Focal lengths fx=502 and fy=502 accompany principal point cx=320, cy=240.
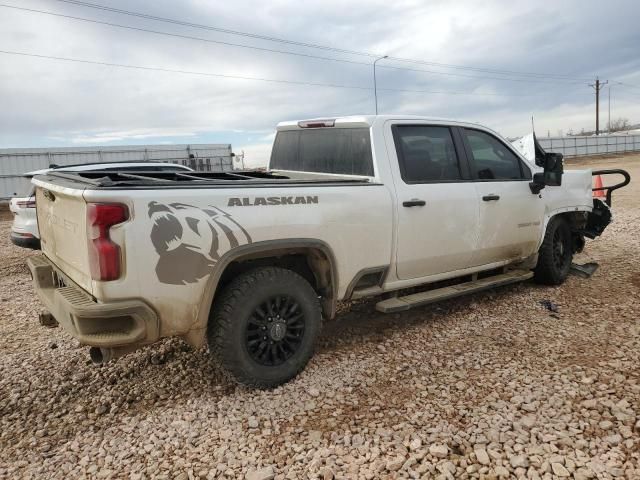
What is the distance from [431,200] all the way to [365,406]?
70.7 inches

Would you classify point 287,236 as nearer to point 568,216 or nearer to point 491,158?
point 491,158

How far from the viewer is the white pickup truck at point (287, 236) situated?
2846mm

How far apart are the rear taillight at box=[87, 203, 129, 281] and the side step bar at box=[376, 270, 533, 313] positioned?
2.09m

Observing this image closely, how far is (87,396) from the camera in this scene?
350 cm

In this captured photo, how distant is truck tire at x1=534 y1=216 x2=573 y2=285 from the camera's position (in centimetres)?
548

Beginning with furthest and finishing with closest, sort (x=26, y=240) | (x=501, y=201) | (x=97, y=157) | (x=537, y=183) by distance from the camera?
(x=97, y=157) < (x=26, y=240) < (x=537, y=183) < (x=501, y=201)

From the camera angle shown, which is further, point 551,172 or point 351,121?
point 551,172

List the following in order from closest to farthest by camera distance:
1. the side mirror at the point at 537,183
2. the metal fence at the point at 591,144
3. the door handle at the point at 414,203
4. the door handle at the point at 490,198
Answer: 1. the door handle at the point at 414,203
2. the door handle at the point at 490,198
3. the side mirror at the point at 537,183
4. the metal fence at the point at 591,144

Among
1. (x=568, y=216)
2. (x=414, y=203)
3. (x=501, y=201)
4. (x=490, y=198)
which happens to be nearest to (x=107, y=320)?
(x=414, y=203)

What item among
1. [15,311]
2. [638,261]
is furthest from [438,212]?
[15,311]

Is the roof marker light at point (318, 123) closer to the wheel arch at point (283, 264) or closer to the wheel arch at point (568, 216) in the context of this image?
the wheel arch at point (283, 264)

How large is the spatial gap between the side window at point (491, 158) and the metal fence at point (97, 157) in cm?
1596

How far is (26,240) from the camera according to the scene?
7016 mm

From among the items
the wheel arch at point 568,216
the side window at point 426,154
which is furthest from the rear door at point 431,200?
the wheel arch at point 568,216
